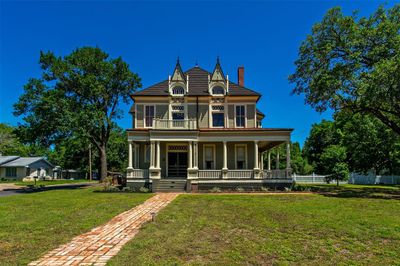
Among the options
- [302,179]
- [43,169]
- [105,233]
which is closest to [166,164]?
[105,233]

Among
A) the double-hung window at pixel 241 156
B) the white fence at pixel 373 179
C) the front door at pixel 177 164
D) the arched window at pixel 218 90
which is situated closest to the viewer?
the front door at pixel 177 164

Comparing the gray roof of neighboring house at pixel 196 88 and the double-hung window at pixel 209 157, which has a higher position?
the gray roof of neighboring house at pixel 196 88

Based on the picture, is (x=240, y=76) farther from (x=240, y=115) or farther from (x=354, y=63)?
(x=354, y=63)

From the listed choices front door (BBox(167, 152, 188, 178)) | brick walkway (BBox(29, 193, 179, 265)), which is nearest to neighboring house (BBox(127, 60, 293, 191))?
front door (BBox(167, 152, 188, 178))

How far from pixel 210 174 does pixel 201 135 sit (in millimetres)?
3184

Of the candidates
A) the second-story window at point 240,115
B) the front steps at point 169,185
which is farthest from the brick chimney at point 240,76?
the front steps at point 169,185

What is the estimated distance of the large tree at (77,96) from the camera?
26234mm

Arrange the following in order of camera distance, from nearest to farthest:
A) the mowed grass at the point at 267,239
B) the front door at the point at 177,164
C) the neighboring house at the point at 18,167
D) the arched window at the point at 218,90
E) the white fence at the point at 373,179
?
the mowed grass at the point at 267,239 < the front door at the point at 177,164 < the arched window at the point at 218,90 < the white fence at the point at 373,179 < the neighboring house at the point at 18,167

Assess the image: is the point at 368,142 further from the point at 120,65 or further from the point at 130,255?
the point at 130,255

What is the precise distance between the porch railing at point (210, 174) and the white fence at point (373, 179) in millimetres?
27481

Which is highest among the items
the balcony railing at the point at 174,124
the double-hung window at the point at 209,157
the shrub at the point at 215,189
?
the balcony railing at the point at 174,124

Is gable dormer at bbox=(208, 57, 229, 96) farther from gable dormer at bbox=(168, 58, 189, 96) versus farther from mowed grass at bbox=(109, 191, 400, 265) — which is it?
mowed grass at bbox=(109, 191, 400, 265)

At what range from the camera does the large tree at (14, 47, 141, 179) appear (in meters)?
26.2

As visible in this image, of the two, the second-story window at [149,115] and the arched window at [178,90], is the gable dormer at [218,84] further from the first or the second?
the second-story window at [149,115]
